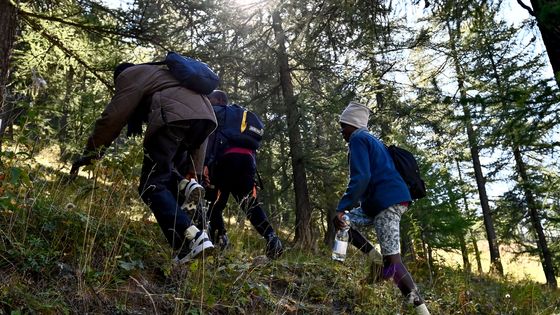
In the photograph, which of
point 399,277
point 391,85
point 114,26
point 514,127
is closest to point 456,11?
point 514,127

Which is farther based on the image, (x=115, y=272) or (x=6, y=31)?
(x=6, y=31)

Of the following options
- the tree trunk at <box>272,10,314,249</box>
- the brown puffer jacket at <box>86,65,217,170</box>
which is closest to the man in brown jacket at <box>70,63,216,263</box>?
the brown puffer jacket at <box>86,65,217,170</box>

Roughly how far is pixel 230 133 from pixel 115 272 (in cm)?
241

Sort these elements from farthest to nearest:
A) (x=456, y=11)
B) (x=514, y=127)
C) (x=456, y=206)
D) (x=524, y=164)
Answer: (x=524, y=164) < (x=456, y=206) < (x=456, y=11) < (x=514, y=127)

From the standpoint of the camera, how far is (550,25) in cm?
378

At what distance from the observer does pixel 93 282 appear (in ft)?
8.40

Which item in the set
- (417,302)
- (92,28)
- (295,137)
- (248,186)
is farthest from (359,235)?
(295,137)

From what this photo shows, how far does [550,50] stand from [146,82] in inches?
155

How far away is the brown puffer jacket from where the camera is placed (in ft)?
10.8

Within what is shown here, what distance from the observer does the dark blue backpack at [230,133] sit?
4953mm

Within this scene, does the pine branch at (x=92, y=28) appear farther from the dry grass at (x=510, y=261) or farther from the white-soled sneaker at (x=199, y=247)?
the dry grass at (x=510, y=261)

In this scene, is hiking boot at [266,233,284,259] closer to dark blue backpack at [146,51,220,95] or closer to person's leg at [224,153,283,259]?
person's leg at [224,153,283,259]

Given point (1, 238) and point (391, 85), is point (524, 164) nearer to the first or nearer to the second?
point (391, 85)

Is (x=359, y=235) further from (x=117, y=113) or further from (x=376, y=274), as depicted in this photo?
(x=117, y=113)
